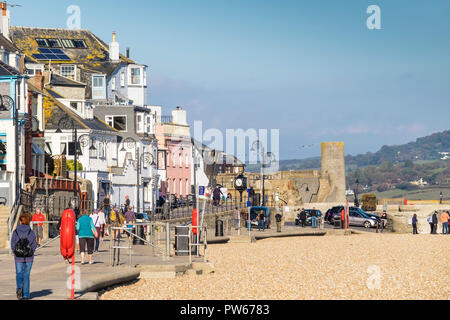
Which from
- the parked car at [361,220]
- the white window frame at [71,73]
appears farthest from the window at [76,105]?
the parked car at [361,220]

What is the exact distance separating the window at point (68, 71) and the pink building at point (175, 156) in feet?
41.8

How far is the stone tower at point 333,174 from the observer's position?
319 ft

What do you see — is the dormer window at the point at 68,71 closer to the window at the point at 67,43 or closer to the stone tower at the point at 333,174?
the window at the point at 67,43

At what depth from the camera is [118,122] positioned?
7506 cm

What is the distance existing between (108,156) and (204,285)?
4629 centimetres

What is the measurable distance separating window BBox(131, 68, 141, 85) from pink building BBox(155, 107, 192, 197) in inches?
224

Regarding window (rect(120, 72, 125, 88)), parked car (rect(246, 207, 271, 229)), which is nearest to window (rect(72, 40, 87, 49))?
window (rect(120, 72, 125, 88))

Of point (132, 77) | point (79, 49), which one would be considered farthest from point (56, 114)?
point (132, 77)

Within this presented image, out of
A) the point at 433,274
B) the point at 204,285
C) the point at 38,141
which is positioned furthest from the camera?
the point at 38,141
